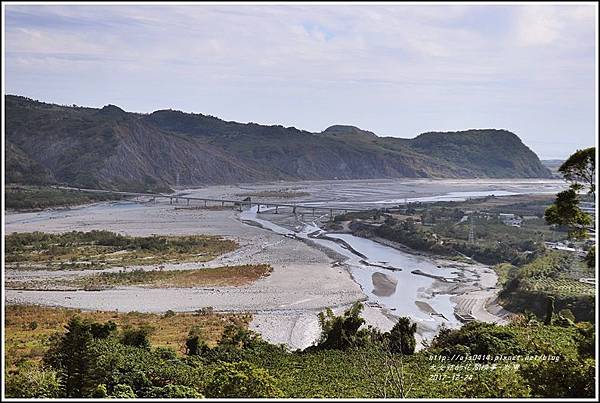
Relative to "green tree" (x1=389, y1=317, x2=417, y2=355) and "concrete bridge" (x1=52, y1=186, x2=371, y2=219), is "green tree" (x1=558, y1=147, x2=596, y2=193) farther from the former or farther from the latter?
"concrete bridge" (x1=52, y1=186, x2=371, y2=219)

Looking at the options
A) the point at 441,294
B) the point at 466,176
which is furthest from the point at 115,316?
the point at 466,176

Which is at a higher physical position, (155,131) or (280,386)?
(155,131)

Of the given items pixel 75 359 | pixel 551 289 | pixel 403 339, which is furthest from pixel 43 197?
pixel 75 359

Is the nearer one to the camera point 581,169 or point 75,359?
point 581,169

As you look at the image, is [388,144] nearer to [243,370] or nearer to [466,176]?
[466,176]

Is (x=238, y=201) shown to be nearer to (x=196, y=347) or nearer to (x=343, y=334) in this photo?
(x=343, y=334)

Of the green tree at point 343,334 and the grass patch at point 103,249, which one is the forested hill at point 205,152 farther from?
the green tree at point 343,334
